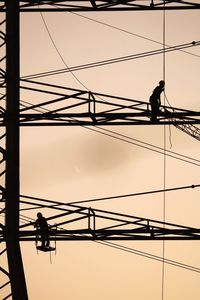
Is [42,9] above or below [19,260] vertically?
above

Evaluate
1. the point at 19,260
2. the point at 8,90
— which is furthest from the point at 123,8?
the point at 19,260

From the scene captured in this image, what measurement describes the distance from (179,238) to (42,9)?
21.5 feet

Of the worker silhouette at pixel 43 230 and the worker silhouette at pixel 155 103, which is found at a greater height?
the worker silhouette at pixel 155 103

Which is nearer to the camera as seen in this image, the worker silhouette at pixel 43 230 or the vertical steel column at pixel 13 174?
the vertical steel column at pixel 13 174

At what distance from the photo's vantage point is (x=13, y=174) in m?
18.9

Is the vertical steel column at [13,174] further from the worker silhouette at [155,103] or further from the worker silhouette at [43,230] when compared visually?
the worker silhouette at [155,103]

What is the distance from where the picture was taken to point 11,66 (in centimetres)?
1911

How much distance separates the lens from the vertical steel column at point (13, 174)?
61.2 ft

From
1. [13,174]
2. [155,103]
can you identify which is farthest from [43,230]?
[155,103]

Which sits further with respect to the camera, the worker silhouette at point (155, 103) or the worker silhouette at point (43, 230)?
the worker silhouette at point (43, 230)

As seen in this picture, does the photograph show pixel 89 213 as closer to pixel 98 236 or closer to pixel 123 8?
pixel 98 236

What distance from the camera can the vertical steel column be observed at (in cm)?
1864

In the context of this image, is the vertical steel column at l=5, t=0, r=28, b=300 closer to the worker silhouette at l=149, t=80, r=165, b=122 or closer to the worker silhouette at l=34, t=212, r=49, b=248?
the worker silhouette at l=34, t=212, r=49, b=248

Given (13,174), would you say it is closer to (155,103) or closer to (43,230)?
(43,230)
